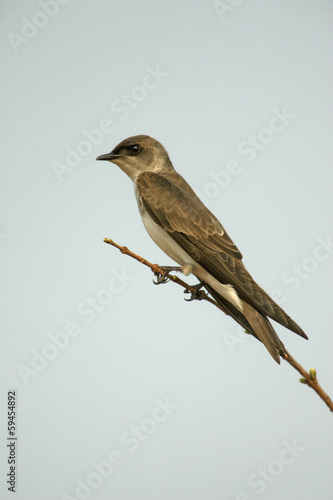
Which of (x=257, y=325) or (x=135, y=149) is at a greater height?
(x=135, y=149)

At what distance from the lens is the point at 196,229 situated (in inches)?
232

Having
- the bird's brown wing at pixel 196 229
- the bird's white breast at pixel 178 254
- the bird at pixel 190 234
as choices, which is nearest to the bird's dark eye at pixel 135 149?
the bird at pixel 190 234

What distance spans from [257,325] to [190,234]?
1512 millimetres

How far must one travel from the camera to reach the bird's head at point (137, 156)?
667 centimetres

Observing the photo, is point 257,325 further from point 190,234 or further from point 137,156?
point 137,156

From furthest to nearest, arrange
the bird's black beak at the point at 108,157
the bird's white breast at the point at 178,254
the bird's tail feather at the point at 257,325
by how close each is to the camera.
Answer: the bird's black beak at the point at 108,157 → the bird's white breast at the point at 178,254 → the bird's tail feather at the point at 257,325

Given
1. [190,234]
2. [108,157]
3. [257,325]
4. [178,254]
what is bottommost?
[257,325]

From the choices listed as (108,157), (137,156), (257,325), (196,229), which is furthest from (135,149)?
(257,325)

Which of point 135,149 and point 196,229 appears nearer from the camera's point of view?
point 196,229

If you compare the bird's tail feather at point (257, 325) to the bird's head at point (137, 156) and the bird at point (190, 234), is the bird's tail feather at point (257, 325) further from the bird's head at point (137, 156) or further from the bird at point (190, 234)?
the bird's head at point (137, 156)

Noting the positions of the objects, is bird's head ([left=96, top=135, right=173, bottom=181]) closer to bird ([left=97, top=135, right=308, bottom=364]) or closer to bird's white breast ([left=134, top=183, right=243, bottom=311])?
bird ([left=97, top=135, right=308, bottom=364])

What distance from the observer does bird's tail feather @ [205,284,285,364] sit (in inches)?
167

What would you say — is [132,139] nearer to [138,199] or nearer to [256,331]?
[138,199]

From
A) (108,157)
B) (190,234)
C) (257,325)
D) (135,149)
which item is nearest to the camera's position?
(257,325)
